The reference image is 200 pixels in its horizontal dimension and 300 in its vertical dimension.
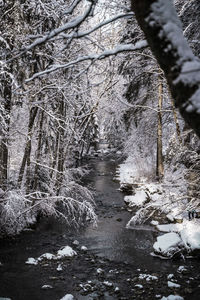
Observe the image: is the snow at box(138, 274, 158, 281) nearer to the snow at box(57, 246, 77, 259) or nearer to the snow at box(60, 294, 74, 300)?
the snow at box(60, 294, 74, 300)

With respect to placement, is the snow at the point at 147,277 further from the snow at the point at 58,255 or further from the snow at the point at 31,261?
the snow at the point at 31,261

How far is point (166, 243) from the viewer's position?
8891 mm

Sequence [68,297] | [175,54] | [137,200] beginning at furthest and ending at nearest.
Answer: [137,200]
[68,297]
[175,54]

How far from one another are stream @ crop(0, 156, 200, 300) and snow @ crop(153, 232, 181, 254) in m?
0.35

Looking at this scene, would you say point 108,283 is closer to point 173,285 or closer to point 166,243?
point 173,285

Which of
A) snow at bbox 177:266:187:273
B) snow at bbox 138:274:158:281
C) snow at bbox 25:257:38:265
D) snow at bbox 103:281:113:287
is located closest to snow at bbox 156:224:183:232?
snow at bbox 177:266:187:273

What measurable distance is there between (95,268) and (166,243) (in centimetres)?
242

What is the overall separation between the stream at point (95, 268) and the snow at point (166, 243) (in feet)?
1.14

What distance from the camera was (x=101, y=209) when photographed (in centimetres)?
1359

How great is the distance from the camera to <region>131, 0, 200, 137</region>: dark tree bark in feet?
5.19

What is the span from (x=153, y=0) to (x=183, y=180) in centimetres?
791

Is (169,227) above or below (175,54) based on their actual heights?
below

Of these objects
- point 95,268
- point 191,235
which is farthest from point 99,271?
point 191,235

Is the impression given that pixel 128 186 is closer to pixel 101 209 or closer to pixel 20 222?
pixel 101 209
